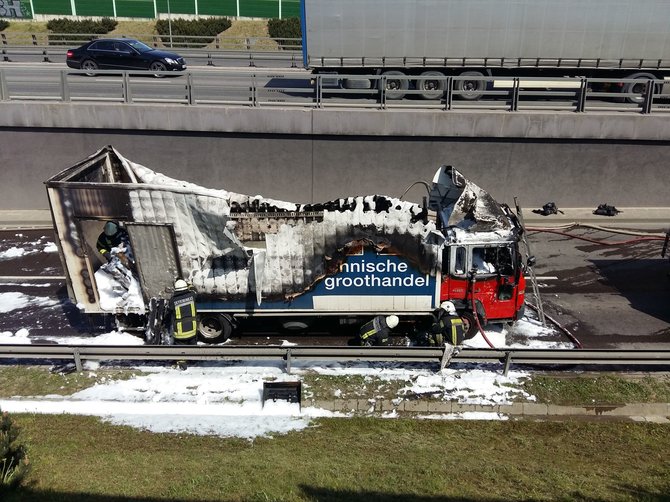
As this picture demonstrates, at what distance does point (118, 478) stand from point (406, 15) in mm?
19598

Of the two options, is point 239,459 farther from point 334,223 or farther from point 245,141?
point 245,141

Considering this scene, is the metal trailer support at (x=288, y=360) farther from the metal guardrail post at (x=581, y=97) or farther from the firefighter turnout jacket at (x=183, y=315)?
the metal guardrail post at (x=581, y=97)

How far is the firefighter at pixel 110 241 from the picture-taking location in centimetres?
1077

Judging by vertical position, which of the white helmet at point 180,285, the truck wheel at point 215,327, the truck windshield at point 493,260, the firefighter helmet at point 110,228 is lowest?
the truck wheel at point 215,327

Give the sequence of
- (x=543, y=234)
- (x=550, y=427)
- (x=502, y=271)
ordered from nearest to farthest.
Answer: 1. (x=550, y=427)
2. (x=502, y=271)
3. (x=543, y=234)

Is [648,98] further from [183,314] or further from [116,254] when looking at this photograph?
[116,254]

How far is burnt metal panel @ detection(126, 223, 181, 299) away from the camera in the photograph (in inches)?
408

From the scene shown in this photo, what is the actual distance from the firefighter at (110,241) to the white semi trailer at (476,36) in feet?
43.0

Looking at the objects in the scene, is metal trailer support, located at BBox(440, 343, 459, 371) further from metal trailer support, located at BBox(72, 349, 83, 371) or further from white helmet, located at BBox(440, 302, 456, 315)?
metal trailer support, located at BBox(72, 349, 83, 371)

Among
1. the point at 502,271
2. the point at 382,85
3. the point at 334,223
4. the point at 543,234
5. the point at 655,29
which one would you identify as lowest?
the point at 543,234

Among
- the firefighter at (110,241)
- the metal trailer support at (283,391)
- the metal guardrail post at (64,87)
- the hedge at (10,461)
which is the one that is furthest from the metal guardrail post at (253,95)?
the hedge at (10,461)

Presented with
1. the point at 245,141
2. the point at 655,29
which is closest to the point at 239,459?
the point at 245,141

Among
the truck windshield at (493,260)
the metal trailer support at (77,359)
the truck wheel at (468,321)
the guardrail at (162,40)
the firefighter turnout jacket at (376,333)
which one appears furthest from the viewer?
the guardrail at (162,40)

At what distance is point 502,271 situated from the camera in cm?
1080
